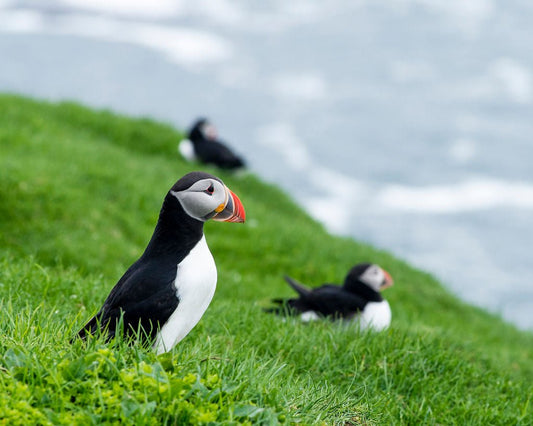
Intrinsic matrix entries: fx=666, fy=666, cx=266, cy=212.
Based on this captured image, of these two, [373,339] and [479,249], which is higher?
[373,339]

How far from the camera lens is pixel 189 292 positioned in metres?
3.64

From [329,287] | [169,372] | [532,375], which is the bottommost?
[532,375]

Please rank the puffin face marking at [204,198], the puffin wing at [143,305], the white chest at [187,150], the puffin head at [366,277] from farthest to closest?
1. the white chest at [187,150]
2. the puffin head at [366,277]
3. the puffin face marking at [204,198]
4. the puffin wing at [143,305]

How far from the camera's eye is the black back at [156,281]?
11.9 ft

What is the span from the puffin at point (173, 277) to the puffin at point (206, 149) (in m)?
10.4

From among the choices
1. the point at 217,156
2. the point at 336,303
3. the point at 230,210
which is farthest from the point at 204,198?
the point at 217,156

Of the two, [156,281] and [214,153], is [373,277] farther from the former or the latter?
[214,153]

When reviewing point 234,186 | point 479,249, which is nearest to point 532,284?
point 479,249

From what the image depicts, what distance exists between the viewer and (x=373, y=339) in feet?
17.2

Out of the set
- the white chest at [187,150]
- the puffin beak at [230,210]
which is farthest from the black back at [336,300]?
the white chest at [187,150]

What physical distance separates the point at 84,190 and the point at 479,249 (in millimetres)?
20053

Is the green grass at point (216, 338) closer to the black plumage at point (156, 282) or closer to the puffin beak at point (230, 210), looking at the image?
the black plumage at point (156, 282)

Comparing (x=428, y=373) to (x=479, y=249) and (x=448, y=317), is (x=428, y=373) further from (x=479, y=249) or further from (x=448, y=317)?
(x=479, y=249)

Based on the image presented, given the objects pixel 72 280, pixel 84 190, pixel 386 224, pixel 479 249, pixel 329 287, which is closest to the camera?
pixel 72 280
